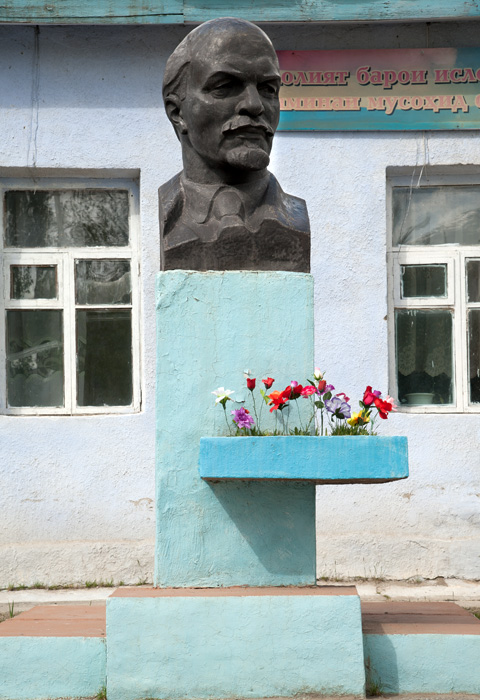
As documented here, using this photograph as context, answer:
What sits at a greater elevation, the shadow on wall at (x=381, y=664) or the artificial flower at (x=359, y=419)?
the artificial flower at (x=359, y=419)

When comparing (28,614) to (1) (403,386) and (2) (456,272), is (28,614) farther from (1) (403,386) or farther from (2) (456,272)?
(2) (456,272)

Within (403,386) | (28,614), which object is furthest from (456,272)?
(28,614)

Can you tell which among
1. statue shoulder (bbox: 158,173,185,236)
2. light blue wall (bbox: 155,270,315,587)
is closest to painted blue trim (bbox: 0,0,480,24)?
statue shoulder (bbox: 158,173,185,236)

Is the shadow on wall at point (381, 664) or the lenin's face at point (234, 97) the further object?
the lenin's face at point (234, 97)

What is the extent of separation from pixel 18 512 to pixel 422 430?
8.21ft

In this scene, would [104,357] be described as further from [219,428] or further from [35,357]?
[219,428]

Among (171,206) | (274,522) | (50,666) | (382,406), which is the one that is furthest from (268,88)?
(50,666)

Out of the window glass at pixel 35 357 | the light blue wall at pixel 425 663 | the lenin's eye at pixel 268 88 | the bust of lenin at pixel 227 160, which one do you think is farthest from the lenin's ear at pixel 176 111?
the window glass at pixel 35 357

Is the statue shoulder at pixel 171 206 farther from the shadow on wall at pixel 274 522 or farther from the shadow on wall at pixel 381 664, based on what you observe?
the shadow on wall at pixel 381 664

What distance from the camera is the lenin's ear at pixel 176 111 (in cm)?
402

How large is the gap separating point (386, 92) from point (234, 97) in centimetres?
261

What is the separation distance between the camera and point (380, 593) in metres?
5.76

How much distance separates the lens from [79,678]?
3643mm

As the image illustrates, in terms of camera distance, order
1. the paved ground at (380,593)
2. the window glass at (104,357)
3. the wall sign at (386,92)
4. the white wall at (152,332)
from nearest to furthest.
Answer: the paved ground at (380,593)
the white wall at (152,332)
the wall sign at (386,92)
the window glass at (104,357)
